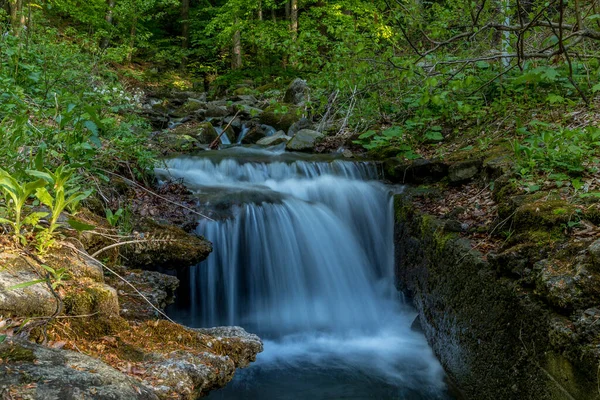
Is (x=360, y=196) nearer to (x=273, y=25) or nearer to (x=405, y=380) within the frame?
(x=405, y=380)

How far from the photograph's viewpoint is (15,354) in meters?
1.56

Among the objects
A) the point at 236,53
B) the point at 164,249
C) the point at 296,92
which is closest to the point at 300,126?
the point at 296,92

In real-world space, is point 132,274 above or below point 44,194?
below

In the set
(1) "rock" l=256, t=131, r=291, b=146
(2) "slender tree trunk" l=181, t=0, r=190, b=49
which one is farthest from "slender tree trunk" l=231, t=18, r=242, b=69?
(1) "rock" l=256, t=131, r=291, b=146

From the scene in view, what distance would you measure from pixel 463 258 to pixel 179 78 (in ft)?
59.0

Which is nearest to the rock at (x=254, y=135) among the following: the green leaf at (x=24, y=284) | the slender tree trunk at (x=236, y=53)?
the slender tree trunk at (x=236, y=53)

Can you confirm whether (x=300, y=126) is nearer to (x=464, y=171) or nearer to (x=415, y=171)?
(x=415, y=171)

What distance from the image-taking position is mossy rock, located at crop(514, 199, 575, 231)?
3.09 meters

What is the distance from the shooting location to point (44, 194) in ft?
7.30

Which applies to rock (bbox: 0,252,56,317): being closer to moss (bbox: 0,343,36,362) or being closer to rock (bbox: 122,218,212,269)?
moss (bbox: 0,343,36,362)

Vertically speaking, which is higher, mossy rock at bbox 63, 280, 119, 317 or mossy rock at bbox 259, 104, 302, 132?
mossy rock at bbox 259, 104, 302, 132

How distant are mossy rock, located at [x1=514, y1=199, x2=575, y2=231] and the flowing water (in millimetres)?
1652

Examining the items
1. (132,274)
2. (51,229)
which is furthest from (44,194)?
(132,274)

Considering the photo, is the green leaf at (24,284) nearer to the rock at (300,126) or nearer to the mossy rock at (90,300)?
the mossy rock at (90,300)
